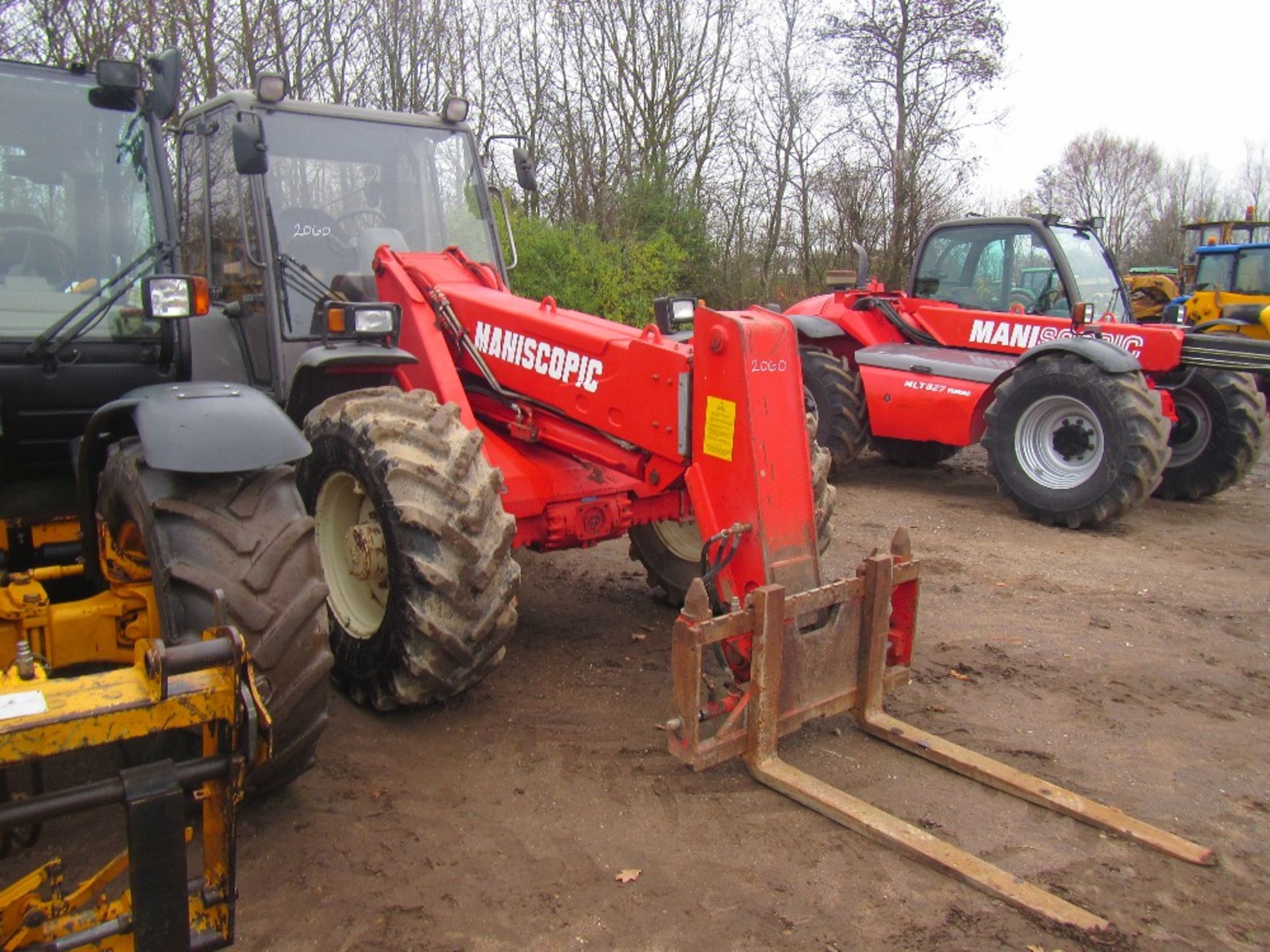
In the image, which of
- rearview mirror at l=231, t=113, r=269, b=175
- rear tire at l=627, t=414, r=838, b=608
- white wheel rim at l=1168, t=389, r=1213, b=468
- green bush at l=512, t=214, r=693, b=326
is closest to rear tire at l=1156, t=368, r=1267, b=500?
white wheel rim at l=1168, t=389, r=1213, b=468

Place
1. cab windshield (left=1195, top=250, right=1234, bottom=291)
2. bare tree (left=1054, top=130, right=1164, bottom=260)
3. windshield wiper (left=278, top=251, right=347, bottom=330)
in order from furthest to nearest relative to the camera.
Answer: bare tree (left=1054, top=130, right=1164, bottom=260) < cab windshield (left=1195, top=250, right=1234, bottom=291) < windshield wiper (left=278, top=251, right=347, bottom=330)

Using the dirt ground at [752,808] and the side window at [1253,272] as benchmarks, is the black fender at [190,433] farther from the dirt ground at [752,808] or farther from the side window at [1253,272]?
the side window at [1253,272]

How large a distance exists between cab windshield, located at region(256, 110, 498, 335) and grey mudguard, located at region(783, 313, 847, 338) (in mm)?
4617

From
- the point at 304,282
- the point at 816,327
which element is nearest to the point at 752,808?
the point at 304,282

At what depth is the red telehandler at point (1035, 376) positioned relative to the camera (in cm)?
759

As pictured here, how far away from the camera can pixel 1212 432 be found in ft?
29.1

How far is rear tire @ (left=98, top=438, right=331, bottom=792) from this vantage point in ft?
9.02

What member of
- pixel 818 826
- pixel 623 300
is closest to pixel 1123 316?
pixel 818 826

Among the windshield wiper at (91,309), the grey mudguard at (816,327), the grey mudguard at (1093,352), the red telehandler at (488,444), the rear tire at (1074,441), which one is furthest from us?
the grey mudguard at (816,327)

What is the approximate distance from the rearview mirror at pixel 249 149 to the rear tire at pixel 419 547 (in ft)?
3.33

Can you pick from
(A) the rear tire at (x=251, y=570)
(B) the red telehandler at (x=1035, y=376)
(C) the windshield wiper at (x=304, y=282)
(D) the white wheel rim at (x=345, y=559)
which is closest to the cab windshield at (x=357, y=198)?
(C) the windshield wiper at (x=304, y=282)

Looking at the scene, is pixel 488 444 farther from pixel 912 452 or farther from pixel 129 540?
pixel 912 452

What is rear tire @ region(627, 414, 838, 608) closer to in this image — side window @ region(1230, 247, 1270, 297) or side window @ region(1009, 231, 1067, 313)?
side window @ region(1009, 231, 1067, 313)

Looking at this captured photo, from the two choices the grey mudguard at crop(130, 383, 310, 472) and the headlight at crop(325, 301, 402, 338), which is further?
the headlight at crop(325, 301, 402, 338)
